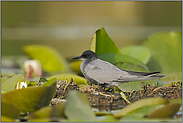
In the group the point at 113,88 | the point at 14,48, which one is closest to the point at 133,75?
the point at 113,88

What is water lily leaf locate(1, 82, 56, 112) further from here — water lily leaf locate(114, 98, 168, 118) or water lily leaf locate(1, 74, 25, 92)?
water lily leaf locate(1, 74, 25, 92)

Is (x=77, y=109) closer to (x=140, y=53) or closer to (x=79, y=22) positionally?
(x=140, y=53)

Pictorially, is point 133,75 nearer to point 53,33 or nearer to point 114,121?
point 114,121

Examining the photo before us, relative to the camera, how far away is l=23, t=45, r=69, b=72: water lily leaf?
270 centimetres

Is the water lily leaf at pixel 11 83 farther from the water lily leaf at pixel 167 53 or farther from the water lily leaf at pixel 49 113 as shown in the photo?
the water lily leaf at pixel 167 53

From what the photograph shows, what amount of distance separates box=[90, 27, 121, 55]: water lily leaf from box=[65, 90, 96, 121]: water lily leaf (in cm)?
62

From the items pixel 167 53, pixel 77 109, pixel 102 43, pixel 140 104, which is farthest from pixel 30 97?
pixel 167 53

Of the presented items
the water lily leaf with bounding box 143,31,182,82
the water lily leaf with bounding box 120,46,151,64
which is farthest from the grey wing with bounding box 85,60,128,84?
the water lily leaf with bounding box 143,31,182,82

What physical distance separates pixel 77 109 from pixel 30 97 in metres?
A: 0.22

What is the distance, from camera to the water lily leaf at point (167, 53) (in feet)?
7.14

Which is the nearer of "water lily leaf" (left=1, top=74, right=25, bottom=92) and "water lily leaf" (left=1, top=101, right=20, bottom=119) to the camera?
"water lily leaf" (left=1, top=101, right=20, bottom=119)

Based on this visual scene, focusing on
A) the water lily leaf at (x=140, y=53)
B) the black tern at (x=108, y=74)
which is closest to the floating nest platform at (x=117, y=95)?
the black tern at (x=108, y=74)

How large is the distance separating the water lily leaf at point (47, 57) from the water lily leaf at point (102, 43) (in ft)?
4.02

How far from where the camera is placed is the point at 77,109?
0.85 m
